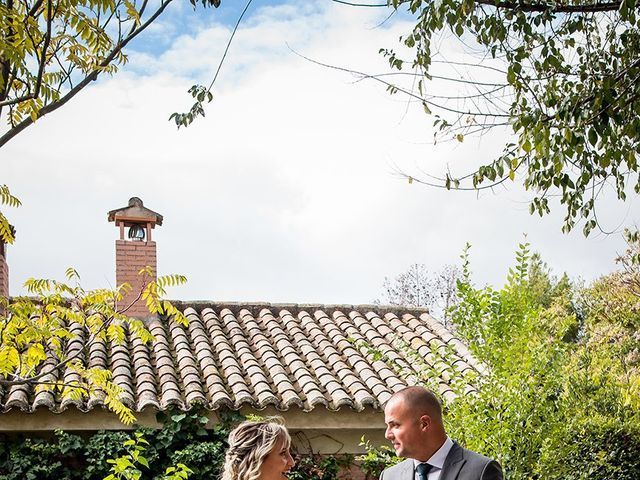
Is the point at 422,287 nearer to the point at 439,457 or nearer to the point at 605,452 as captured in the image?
the point at 605,452

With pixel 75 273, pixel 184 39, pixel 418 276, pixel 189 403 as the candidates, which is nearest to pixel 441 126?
pixel 184 39

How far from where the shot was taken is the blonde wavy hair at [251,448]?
Result: 429 centimetres

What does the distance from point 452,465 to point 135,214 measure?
10609 mm

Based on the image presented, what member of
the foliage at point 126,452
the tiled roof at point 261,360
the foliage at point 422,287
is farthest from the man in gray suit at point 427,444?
the foliage at point 422,287

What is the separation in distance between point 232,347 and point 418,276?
1740 cm

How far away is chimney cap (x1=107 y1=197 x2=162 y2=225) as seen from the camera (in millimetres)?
14282

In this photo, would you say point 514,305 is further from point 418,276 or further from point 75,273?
point 418,276

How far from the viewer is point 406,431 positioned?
14.7ft

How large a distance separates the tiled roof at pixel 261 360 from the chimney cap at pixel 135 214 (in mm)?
1538

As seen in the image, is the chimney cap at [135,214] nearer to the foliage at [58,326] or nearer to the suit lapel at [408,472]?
the foliage at [58,326]

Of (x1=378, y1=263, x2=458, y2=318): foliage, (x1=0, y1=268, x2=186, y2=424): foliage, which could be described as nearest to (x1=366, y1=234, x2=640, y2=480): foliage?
(x1=0, y1=268, x2=186, y2=424): foliage

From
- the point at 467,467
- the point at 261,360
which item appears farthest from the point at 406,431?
the point at 261,360

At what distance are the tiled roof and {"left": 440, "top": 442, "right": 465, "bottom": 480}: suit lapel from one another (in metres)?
4.22

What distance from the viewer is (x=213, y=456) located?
10.9m
